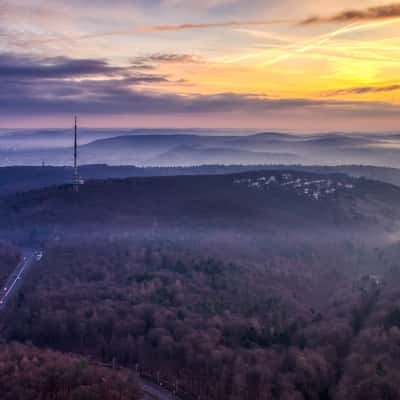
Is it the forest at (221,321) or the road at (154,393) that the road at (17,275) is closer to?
the forest at (221,321)

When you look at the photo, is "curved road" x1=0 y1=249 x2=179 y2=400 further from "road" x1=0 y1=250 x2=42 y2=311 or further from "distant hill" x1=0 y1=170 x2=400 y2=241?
"distant hill" x1=0 y1=170 x2=400 y2=241

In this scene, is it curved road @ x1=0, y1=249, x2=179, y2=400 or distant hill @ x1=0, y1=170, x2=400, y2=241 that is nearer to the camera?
curved road @ x1=0, y1=249, x2=179, y2=400

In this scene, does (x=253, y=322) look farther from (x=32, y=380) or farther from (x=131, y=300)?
(x=32, y=380)

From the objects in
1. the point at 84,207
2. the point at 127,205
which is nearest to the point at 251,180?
the point at 127,205

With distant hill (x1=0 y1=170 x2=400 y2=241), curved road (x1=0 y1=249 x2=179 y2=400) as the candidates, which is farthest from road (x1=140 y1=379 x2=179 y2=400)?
distant hill (x1=0 y1=170 x2=400 y2=241)

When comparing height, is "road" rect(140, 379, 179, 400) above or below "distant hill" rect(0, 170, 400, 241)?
below

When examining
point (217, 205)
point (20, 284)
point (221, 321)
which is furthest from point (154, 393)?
point (217, 205)

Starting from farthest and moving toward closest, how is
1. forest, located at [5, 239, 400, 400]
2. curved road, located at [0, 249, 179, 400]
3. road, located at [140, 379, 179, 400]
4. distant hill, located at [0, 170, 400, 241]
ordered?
distant hill, located at [0, 170, 400, 241] < forest, located at [5, 239, 400, 400] < curved road, located at [0, 249, 179, 400] < road, located at [140, 379, 179, 400]

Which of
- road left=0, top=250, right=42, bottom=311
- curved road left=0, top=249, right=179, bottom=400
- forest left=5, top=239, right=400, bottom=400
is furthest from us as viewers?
road left=0, top=250, right=42, bottom=311
